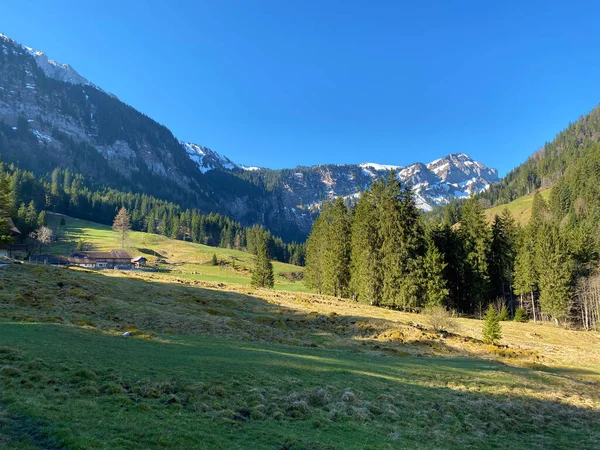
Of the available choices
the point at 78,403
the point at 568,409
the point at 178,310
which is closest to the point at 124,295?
the point at 178,310

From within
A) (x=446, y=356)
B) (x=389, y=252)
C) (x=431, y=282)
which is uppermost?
(x=389, y=252)

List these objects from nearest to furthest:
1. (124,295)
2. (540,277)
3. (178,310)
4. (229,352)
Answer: (229,352), (178,310), (124,295), (540,277)

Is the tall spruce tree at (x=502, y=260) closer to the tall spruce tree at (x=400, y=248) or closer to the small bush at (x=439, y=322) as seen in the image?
the tall spruce tree at (x=400, y=248)

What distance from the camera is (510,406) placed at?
1791cm

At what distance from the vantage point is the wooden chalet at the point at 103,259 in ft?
367

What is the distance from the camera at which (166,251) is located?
147m

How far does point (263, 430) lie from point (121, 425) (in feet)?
13.9

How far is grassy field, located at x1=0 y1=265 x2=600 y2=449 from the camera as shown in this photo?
10242 mm

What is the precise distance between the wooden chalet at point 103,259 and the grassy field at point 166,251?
920cm

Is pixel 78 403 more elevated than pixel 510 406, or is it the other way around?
pixel 78 403

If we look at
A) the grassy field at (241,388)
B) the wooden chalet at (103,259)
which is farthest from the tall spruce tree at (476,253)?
the wooden chalet at (103,259)

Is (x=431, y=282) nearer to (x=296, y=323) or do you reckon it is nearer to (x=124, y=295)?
(x=296, y=323)

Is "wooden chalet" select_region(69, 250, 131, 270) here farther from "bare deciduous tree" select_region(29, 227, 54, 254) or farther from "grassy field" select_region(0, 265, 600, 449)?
"grassy field" select_region(0, 265, 600, 449)

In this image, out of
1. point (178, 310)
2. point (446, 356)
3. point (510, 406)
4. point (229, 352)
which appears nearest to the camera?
point (510, 406)
